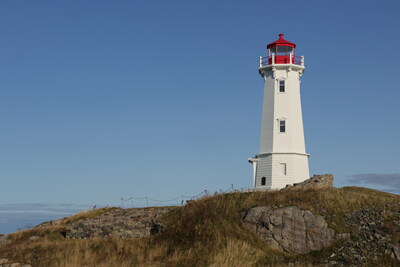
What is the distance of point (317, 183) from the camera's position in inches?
1288

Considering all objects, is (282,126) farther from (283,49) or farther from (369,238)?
(369,238)

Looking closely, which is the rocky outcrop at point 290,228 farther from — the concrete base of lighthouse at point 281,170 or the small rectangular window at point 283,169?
the small rectangular window at point 283,169

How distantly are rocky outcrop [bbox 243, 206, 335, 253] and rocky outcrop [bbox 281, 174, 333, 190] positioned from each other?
5986mm

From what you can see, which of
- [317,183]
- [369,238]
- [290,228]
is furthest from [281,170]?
[369,238]

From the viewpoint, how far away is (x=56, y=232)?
3167 centimetres

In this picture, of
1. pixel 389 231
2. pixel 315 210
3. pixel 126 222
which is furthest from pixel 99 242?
pixel 389 231

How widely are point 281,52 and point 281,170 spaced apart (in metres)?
11.4

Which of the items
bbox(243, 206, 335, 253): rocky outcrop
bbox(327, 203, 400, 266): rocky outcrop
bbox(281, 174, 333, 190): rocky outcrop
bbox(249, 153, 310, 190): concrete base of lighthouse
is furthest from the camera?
bbox(249, 153, 310, 190): concrete base of lighthouse

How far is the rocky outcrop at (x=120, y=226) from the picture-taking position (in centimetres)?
2905

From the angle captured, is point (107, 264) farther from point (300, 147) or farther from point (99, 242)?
point (300, 147)

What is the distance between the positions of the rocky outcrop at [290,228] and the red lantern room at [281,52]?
2140 centimetres

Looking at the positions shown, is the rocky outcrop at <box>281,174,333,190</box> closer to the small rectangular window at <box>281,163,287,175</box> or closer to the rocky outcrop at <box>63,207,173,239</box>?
the small rectangular window at <box>281,163,287,175</box>

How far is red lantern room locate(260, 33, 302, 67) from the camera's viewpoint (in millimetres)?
44688

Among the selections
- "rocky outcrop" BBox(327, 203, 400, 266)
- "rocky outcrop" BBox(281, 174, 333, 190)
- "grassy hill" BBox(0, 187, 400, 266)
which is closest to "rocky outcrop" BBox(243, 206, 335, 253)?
"grassy hill" BBox(0, 187, 400, 266)
